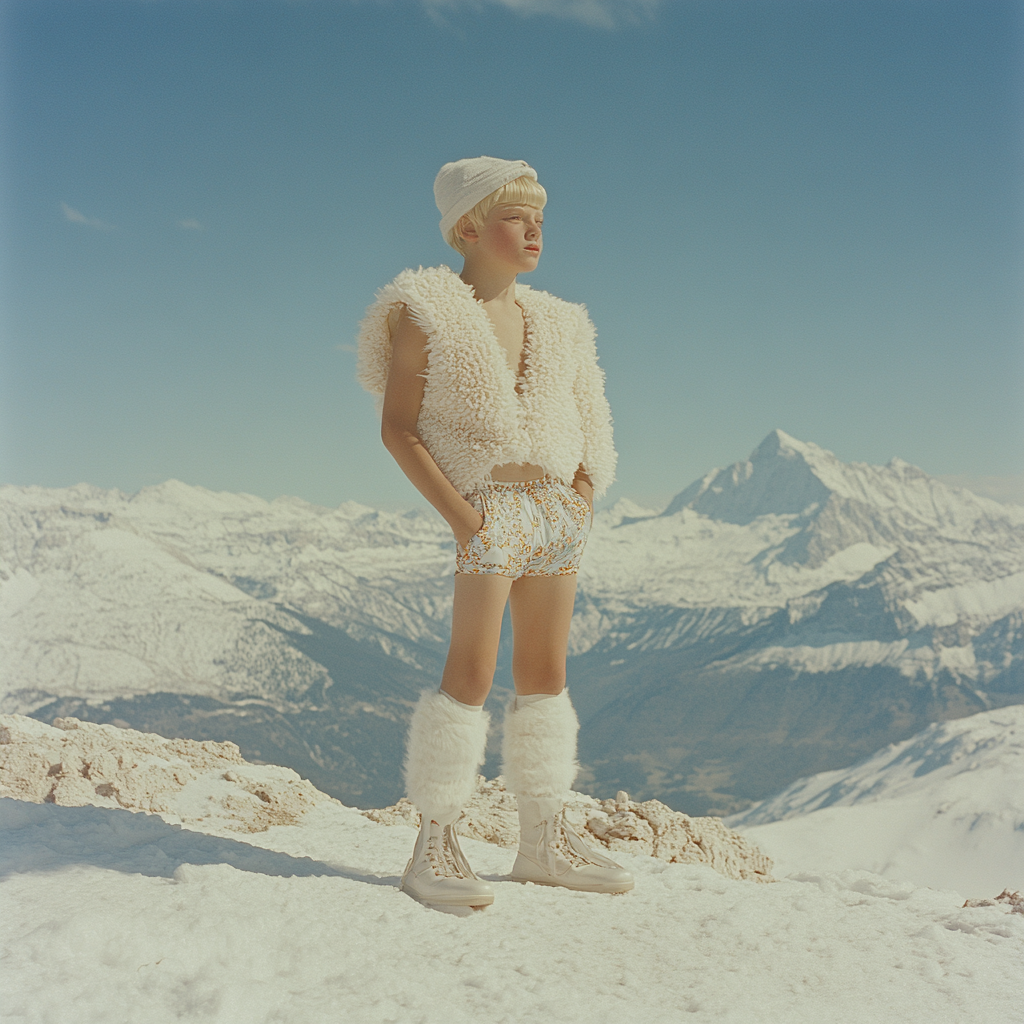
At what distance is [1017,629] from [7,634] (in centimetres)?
11409

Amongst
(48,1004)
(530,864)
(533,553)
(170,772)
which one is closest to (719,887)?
(530,864)

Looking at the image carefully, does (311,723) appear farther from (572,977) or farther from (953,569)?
(953,569)

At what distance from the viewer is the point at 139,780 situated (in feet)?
12.5

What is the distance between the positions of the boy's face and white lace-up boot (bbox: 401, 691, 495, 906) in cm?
144

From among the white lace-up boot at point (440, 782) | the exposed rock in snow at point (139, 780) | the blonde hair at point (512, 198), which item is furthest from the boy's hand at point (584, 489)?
the exposed rock in snow at point (139, 780)

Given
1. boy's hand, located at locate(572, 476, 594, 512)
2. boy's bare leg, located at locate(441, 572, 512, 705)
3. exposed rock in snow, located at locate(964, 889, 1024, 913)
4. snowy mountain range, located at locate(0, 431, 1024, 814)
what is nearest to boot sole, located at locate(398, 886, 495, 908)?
boy's bare leg, located at locate(441, 572, 512, 705)

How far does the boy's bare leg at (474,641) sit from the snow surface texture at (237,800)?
139 centimetres

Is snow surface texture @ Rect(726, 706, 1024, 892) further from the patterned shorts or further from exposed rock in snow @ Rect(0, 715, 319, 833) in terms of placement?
exposed rock in snow @ Rect(0, 715, 319, 833)

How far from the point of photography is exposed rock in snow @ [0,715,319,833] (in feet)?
11.9

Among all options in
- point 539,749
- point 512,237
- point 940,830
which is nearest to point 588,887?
point 539,749

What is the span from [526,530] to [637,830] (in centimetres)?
175

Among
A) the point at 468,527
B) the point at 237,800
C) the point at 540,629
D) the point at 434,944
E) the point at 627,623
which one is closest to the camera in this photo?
the point at 434,944

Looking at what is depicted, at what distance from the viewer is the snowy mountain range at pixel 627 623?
257 ft

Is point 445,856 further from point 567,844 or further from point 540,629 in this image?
point 540,629
